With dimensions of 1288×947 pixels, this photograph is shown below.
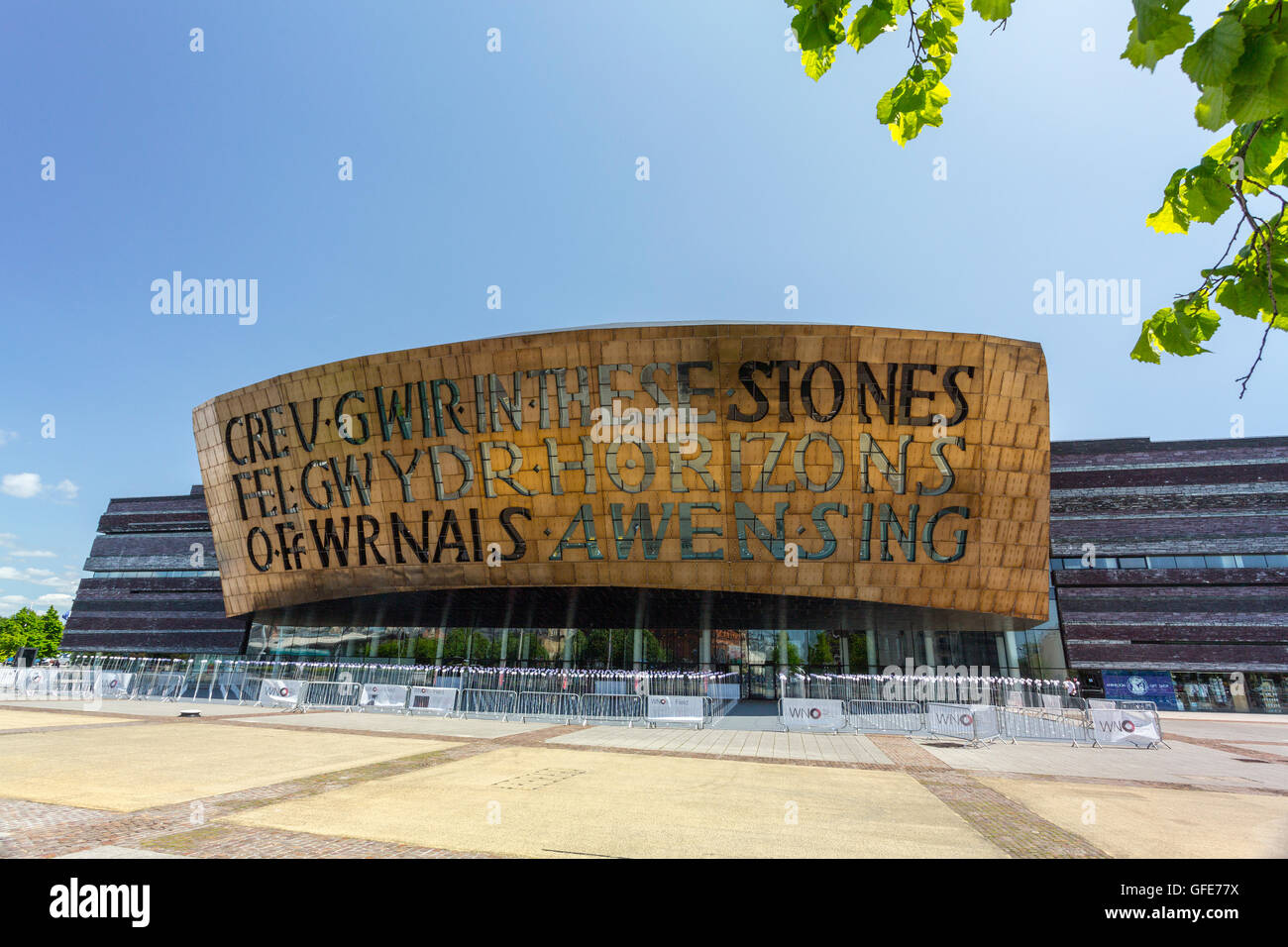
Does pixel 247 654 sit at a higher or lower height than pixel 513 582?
lower

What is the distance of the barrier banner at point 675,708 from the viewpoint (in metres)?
23.5

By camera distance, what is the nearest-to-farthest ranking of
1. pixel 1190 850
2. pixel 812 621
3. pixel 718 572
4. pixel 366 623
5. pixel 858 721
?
pixel 1190 850, pixel 858 721, pixel 718 572, pixel 812 621, pixel 366 623

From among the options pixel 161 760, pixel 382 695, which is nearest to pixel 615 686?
pixel 382 695

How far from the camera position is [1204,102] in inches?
101

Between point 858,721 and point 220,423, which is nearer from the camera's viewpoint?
point 858,721

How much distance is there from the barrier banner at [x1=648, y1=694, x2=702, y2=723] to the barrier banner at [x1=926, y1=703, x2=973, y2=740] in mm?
8025

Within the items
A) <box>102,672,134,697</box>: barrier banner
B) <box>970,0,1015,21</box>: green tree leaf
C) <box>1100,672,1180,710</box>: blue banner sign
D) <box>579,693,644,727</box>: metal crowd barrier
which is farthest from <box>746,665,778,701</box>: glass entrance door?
<box>970,0,1015,21</box>: green tree leaf

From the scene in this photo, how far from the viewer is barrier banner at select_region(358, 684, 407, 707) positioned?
2598cm

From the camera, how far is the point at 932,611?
28750 millimetres

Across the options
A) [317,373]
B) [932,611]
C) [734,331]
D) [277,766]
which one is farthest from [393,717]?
[932,611]

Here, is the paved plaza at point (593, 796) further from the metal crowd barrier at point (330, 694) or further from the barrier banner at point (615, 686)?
the barrier banner at point (615, 686)
